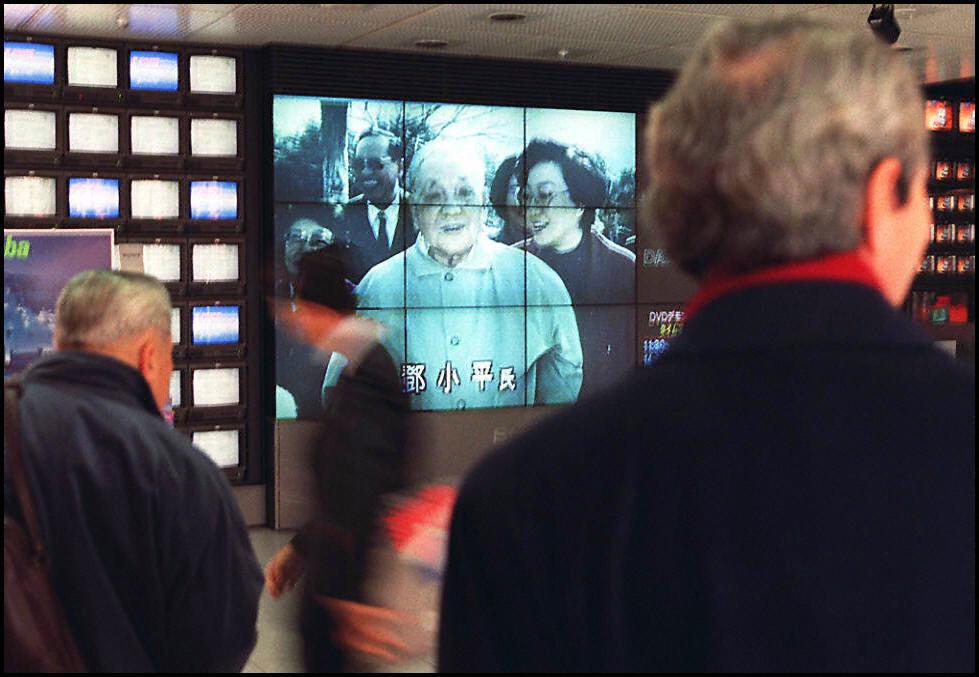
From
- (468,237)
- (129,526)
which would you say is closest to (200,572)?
(129,526)

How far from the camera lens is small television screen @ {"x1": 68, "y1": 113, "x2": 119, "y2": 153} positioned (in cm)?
755

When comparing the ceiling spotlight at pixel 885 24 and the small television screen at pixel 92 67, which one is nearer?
the ceiling spotlight at pixel 885 24

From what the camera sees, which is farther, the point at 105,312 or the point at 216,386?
the point at 216,386

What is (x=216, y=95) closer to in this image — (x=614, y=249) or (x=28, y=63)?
(x=28, y=63)

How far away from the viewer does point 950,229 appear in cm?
1066

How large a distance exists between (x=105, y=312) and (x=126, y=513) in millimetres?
426

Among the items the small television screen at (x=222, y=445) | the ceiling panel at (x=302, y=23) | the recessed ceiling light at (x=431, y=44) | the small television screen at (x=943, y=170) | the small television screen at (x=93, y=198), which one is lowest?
the small television screen at (x=222, y=445)

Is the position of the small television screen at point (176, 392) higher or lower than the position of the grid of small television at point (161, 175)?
lower

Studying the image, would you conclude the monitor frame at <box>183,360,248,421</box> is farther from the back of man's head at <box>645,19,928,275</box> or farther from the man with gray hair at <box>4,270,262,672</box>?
the back of man's head at <box>645,19,928,275</box>

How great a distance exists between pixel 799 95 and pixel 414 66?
7.61 meters

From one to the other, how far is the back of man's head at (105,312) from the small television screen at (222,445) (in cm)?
572

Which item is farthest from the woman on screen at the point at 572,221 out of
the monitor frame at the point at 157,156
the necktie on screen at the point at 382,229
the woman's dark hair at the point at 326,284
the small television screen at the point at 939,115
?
the woman's dark hair at the point at 326,284

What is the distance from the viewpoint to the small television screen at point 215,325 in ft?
26.1

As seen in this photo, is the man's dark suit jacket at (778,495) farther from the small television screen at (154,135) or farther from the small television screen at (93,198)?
the small television screen at (154,135)
